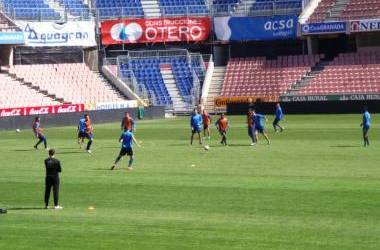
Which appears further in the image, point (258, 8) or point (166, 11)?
point (166, 11)

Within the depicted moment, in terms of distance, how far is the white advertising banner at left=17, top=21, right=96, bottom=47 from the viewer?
221 feet

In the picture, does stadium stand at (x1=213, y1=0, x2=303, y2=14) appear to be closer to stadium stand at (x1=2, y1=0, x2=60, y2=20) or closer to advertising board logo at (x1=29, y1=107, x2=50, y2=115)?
stadium stand at (x1=2, y1=0, x2=60, y2=20)

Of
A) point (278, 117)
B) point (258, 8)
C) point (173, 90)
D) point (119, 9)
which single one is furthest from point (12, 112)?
point (258, 8)

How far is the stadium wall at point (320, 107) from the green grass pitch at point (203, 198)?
20.6 metres

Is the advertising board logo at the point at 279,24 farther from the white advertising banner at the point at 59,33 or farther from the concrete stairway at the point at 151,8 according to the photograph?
the white advertising banner at the point at 59,33

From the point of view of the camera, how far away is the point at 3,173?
31406 mm

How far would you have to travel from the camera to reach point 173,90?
71625mm

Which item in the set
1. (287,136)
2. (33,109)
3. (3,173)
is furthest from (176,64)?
(3,173)

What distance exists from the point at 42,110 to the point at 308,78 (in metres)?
20.7

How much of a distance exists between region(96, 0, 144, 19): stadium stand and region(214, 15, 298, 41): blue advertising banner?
6.64 meters

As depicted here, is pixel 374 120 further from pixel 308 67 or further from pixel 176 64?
pixel 176 64

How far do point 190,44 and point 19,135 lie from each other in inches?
1080

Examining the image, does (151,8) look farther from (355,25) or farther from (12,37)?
(355,25)

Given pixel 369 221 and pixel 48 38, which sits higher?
pixel 48 38
